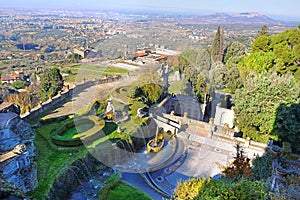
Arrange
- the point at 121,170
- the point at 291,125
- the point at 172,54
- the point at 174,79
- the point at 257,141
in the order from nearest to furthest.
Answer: the point at 121,170
the point at 291,125
the point at 257,141
the point at 174,79
the point at 172,54

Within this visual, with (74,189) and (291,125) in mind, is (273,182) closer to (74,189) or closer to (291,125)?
(291,125)

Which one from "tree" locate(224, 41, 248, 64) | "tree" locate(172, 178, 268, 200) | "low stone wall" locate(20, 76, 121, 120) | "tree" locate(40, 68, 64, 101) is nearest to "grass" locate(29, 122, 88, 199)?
"low stone wall" locate(20, 76, 121, 120)

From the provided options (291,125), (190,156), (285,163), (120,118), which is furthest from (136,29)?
(285,163)

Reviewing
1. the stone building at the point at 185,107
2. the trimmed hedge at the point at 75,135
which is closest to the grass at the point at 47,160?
the trimmed hedge at the point at 75,135

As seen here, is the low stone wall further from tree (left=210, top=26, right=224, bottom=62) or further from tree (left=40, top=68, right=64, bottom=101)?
tree (left=210, top=26, right=224, bottom=62)

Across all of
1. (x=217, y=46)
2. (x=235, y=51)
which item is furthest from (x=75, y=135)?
(x=235, y=51)

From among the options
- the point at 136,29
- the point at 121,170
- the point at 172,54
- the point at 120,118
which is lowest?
the point at 121,170
